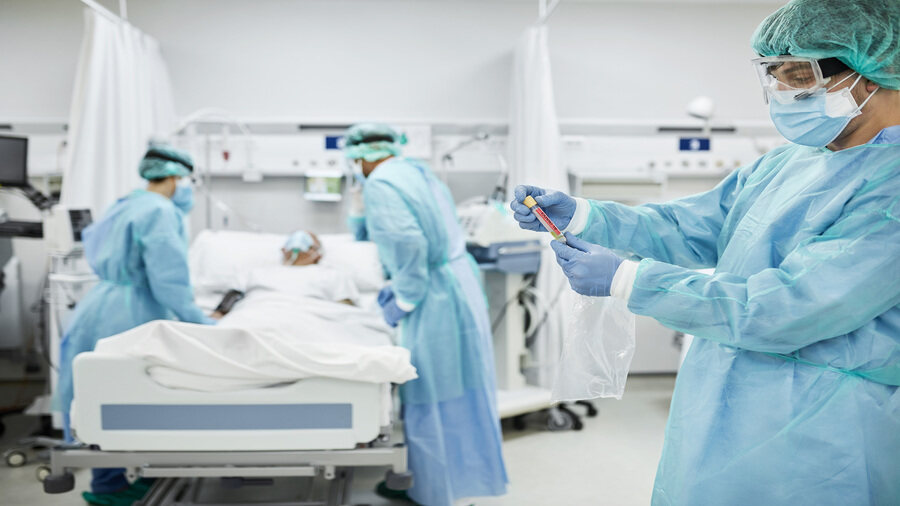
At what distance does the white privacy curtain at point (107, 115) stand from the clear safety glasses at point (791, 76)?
2845 mm

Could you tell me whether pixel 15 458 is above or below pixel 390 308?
below

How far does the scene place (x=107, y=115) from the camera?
3.21m

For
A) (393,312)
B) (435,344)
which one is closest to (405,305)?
(393,312)

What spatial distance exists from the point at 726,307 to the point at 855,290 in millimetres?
169

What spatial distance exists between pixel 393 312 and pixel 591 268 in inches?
57.2

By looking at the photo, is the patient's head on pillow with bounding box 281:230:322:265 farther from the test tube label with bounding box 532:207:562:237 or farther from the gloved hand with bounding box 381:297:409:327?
the test tube label with bounding box 532:207:562:237

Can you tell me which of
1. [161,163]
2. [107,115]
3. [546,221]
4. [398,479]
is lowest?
[398,479]

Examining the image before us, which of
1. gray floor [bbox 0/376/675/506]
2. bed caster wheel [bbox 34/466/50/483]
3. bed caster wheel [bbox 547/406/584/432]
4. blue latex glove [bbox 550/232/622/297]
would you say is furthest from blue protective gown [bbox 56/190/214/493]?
bed caster wheel [bbox 547/406/584/432]

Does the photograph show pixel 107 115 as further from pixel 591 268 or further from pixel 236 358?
pixel 591 268

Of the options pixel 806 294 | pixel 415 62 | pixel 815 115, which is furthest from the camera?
pixel 415 62

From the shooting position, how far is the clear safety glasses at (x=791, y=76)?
107 cm

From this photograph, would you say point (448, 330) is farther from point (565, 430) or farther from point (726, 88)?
point (726, 88)

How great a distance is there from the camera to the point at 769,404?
1051mm

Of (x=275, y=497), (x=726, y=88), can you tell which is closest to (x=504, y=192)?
(x=726, y=88)
